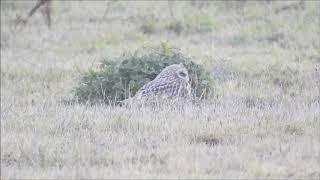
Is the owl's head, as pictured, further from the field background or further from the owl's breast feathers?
the field background

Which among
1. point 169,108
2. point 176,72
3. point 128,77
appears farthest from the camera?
point 128,77

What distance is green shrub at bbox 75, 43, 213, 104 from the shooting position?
8.99 metres

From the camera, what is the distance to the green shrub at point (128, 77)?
8.99m

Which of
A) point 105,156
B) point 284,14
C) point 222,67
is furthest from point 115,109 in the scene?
point 284,14

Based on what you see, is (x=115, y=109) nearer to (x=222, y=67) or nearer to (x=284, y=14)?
(x=222, y=67)

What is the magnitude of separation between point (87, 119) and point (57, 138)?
0.66m

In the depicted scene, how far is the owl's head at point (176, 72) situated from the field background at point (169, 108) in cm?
44

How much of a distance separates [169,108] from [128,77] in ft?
5.10

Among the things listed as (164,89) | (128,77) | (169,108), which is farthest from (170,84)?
(128,77)

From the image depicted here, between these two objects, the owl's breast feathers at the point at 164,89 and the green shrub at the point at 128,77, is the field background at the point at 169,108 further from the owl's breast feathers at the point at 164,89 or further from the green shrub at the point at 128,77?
the owl's breast feathers at the point at 164,89

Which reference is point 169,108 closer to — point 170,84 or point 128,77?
point 170,84

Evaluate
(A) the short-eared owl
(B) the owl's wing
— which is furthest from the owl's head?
(B) the owl's wing

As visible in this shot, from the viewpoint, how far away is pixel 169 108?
7.73m

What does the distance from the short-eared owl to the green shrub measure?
1.46 feet
